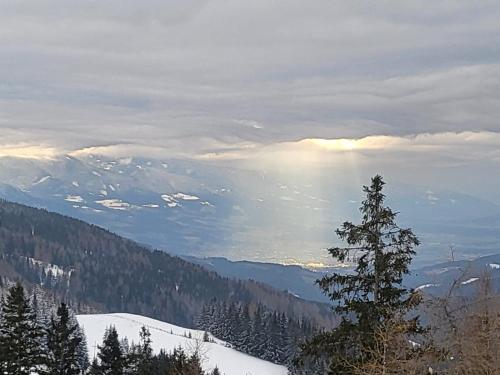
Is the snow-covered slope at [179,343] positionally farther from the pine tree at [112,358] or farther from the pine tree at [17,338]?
the pine tree at [17,338]

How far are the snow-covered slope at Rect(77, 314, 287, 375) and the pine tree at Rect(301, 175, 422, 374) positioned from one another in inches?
3218

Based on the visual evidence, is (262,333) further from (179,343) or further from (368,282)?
(368,282)


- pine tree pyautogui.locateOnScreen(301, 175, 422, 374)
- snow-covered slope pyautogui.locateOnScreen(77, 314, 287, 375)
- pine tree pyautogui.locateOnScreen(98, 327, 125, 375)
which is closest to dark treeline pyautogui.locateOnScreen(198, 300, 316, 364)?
snow-covered slope pyautogui.locateOnScreen(77, 314, 287, 375)

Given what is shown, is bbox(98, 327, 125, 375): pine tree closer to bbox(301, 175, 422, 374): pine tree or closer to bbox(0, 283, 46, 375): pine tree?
bbox(0, 283, 46, 375): pine tree

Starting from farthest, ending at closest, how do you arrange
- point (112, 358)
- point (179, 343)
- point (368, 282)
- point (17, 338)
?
point (179, 343)
point (112, 358)
point (17, 338)
point (368, 282)

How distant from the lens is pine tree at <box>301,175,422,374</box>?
19.8 metres

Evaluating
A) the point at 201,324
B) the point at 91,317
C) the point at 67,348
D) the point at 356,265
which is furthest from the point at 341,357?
the point at 91,317

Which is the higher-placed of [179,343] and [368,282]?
[368,282]

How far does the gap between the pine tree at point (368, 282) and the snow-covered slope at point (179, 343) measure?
268ft

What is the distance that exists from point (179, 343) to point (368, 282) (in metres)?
134

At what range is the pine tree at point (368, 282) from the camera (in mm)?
19797

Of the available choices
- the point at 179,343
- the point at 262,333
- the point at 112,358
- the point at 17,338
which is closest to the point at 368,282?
the point at 17,338

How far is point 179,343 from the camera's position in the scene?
149750 mm

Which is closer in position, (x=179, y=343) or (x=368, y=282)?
(x=368, y=282)
